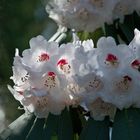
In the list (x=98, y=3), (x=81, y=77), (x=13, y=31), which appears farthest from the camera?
(x=13, y=31)

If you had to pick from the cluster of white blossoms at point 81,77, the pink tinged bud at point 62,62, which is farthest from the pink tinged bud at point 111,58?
the pink tinged bud at point 62,62

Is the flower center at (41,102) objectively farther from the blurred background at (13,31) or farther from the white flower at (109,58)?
the blurred background at (13,31)

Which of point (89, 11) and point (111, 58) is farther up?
point (89, 11)

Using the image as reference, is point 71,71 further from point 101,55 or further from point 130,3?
point 130,3

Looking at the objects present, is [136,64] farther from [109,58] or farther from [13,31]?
[13,31]

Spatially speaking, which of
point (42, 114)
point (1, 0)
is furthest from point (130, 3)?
point (1, 0)

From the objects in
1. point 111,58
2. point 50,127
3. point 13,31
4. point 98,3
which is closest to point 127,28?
point 98,3
